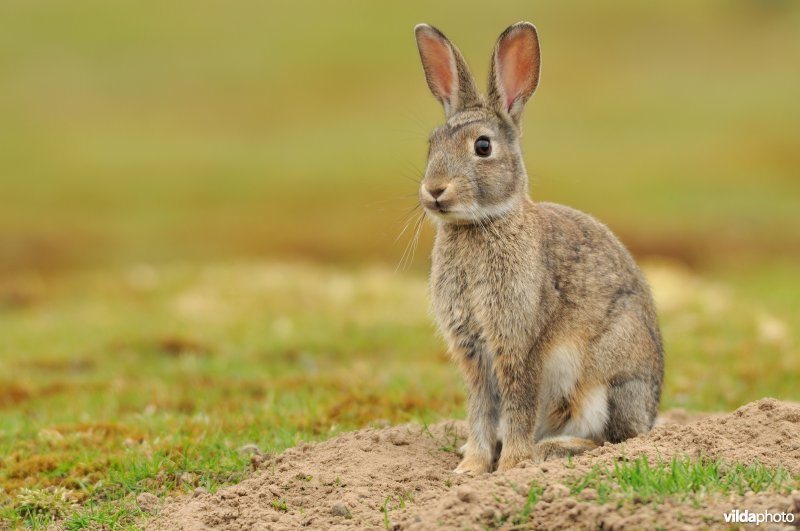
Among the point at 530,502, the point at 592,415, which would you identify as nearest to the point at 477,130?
the point at 592,415

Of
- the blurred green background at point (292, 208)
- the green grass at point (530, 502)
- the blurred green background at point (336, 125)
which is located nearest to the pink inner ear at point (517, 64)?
the blurred green background at point (292, 208)

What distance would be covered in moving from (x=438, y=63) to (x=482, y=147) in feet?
2.67

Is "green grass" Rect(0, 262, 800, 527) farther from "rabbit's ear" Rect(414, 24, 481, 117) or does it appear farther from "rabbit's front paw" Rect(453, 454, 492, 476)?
"rabbit's ear" Rect(414, 24, 481, 117)

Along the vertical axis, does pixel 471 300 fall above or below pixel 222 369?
above

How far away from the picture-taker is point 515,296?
742 centimetres

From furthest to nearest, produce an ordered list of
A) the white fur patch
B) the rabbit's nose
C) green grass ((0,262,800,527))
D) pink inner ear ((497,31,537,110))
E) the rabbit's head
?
green grass ((0,262,800,527))
pink inner ear ((497,31,537,110))
the white fur patch
the rabbit's head
the rabbit's nose

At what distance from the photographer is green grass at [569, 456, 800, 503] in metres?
5.96

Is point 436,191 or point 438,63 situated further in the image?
point 438,63

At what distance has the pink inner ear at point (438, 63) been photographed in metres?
7.85

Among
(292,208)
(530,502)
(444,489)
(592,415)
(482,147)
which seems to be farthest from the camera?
(292,208)

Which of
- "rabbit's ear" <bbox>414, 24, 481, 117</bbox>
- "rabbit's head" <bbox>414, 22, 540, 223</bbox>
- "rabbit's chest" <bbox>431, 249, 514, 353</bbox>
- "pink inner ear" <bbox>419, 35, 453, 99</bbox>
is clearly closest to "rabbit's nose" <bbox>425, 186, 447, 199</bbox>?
"rabbit's head" <bbox>414, 22, 540, 223</bbox>

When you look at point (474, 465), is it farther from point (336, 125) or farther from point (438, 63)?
point (336, 125)

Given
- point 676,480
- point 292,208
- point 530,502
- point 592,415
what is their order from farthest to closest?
point 292,208, point 592,415, point 676,480, point 530,502

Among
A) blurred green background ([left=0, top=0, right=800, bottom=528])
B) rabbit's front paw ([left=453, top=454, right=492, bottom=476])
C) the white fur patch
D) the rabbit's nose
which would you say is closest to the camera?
the rabbit's nose
